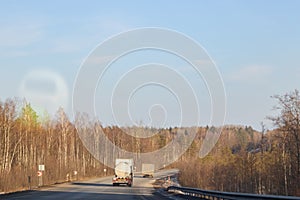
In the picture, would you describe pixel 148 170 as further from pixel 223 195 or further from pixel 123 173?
pixel 223 195

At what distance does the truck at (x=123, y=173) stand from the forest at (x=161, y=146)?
9878mm

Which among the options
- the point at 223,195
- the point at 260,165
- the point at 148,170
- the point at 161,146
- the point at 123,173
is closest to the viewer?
the point at 223,195

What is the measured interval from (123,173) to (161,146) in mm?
63594

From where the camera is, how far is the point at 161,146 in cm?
12712

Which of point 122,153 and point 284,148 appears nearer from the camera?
point 284,148

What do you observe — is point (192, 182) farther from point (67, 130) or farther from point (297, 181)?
point (67, 130)

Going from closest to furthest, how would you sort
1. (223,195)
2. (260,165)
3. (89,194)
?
(223,195) → (89,194) → (260,165)

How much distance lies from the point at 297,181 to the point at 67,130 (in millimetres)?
59843

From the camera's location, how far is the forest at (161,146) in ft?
187

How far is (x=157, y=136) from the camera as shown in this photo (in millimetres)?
123062

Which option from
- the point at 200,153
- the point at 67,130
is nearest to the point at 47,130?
the point at 67,130

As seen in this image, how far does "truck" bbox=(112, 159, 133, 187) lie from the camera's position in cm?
6362

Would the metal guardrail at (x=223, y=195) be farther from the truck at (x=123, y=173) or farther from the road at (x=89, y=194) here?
the truck at (x=123, y=173)

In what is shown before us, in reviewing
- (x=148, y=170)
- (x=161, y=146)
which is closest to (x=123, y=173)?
(x=148, y=170)
